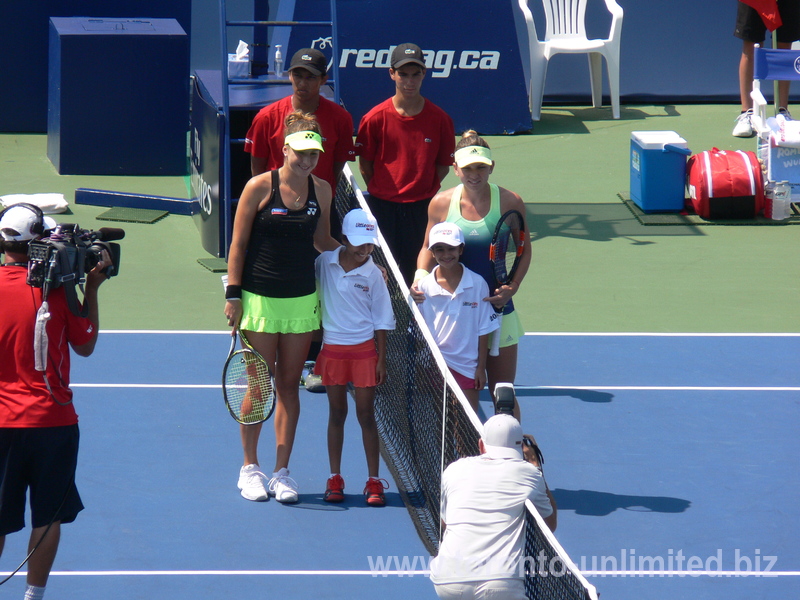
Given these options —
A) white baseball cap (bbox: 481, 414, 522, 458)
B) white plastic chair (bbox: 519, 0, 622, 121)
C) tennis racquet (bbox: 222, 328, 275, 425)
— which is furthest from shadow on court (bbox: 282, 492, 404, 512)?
white plastic chair (bbox: 519, 0, 622, 121)

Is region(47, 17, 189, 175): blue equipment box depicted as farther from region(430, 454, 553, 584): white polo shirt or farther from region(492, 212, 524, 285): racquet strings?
region(430, 454, 553, 584): white polo shirt

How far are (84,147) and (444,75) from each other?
4539 millimetres

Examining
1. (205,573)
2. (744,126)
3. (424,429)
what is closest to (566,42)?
(744,126)

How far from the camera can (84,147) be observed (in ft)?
42.4

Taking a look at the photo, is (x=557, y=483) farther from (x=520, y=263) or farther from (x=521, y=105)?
(x=521, y=105)

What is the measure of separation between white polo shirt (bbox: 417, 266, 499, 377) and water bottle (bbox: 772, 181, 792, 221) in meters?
6.84

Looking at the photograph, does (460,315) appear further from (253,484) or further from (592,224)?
(592,224)

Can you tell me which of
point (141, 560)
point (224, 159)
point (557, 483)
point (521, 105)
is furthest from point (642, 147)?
point (141, 560)

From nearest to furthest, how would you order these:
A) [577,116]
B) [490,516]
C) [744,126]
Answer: [490,516] < [744,126] < [577,116]

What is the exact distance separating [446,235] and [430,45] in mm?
9058

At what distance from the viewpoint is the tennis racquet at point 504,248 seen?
5590 mm

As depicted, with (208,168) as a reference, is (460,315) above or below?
below

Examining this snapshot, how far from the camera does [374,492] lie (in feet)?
18.7
